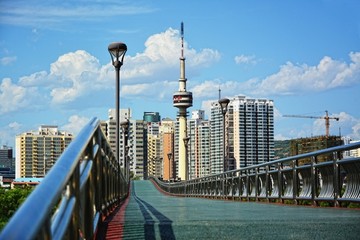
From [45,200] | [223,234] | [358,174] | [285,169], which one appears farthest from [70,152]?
[285,169]

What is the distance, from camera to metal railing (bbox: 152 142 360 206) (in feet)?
38.7

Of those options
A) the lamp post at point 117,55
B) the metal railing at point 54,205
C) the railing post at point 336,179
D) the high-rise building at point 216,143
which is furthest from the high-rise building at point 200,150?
the metal railing at point 54,205

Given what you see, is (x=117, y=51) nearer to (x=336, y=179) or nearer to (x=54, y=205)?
(x=336, y=179)

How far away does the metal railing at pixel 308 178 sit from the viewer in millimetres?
11805

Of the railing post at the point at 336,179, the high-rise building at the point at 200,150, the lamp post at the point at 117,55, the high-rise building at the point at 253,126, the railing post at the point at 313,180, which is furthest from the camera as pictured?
the high-rise building at the point at 200,150

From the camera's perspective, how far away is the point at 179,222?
7.63 metres

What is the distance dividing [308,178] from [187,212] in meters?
4.37

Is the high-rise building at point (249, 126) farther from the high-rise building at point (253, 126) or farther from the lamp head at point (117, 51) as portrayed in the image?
the lamp head at point (117, 51)

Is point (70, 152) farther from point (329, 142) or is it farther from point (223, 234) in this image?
point (329, 142)

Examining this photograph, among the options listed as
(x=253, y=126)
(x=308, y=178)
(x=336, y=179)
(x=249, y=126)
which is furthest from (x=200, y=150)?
(x=336, y=179)

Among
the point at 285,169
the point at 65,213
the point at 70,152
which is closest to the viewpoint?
the point at 65,213

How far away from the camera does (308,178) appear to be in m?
14.1

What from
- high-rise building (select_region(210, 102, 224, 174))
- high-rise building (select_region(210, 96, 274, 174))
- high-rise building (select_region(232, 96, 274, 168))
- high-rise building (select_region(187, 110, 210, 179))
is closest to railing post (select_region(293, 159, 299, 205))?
high-rise building (select_region(210, 96, 274, 174))

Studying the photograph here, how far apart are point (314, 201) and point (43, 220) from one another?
1154cm
